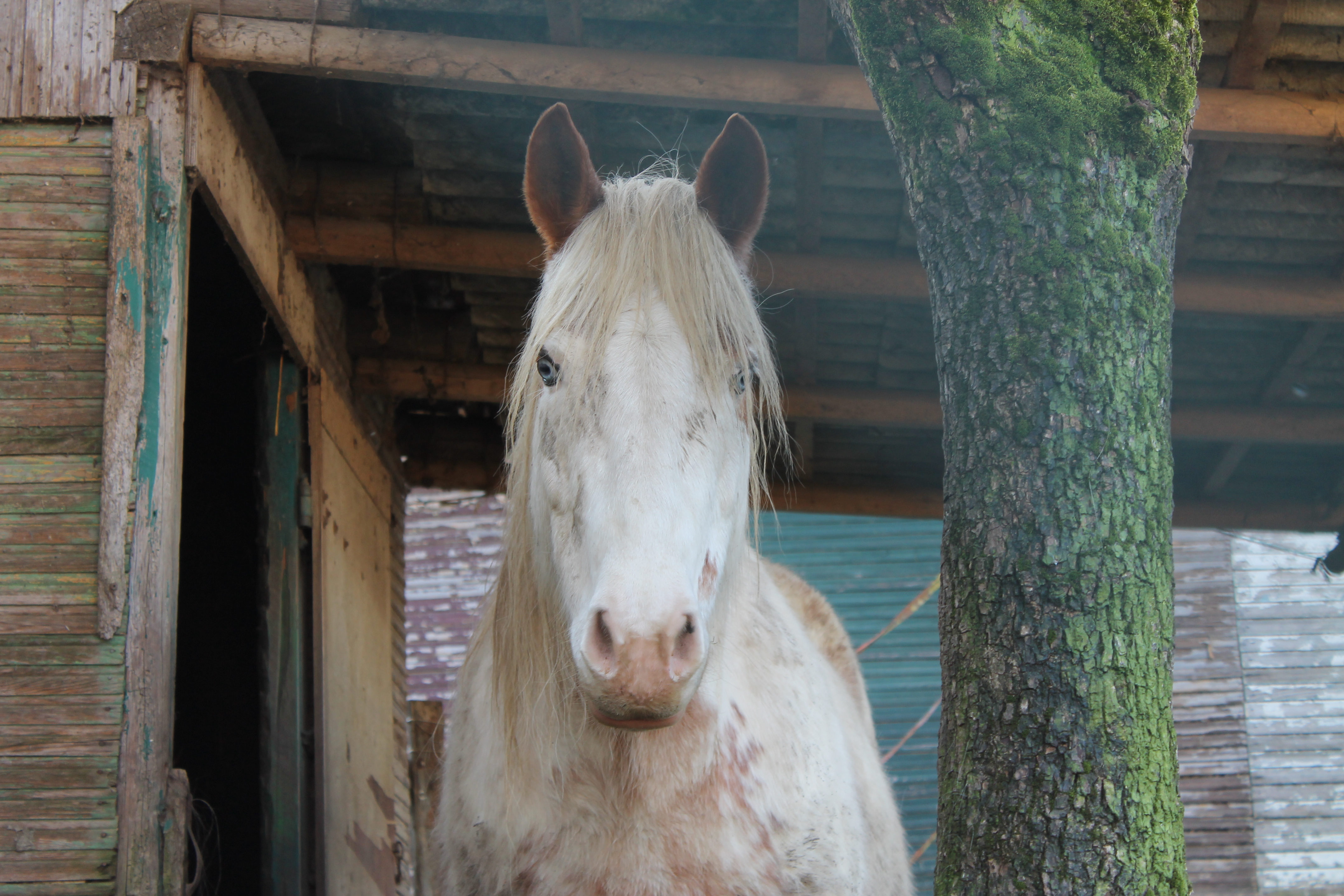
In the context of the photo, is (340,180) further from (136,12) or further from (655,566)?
(655,566)

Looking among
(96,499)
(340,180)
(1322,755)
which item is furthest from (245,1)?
(1322,755)

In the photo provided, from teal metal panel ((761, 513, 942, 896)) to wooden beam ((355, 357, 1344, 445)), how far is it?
3519mm

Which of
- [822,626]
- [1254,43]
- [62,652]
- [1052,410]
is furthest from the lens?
[822,626]

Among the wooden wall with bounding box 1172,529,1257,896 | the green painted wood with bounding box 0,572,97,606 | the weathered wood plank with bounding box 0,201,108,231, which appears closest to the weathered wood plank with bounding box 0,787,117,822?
the green painted wood with bounding box 0,572,97,606

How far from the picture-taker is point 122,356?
109 inches

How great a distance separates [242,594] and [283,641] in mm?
651

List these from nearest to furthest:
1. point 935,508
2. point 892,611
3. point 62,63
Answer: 1. point 62,63
2. point 935,508
3. point 892,611

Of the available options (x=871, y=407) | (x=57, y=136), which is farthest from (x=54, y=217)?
(x=871, y=407)

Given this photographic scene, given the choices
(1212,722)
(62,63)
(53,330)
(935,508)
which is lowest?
(1212,722)

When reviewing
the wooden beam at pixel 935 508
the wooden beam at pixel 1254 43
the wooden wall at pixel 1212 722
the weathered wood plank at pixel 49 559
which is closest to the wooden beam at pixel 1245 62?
the wooden beam at pixel 1254 43

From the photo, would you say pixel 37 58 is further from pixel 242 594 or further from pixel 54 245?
pixel 242 594

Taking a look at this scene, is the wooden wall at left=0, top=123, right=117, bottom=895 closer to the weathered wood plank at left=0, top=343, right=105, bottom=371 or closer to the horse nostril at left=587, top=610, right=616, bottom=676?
the weathered wood plank at left=0, top=343, right=105, bottom=371

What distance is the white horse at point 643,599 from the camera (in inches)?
66.7

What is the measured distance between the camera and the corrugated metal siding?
26.2ft
